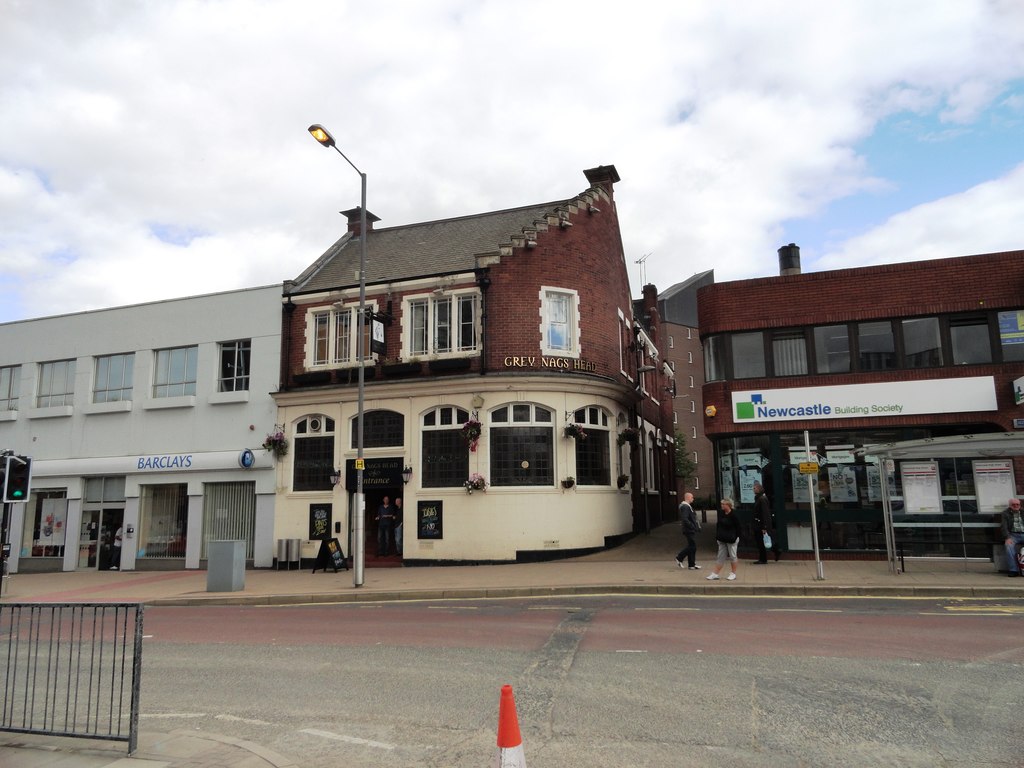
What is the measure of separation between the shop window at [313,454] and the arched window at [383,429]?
108 cm

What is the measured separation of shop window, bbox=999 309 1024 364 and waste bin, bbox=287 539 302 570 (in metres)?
19.9

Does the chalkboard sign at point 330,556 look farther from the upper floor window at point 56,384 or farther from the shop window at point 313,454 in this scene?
the upper floor window at point 56,384

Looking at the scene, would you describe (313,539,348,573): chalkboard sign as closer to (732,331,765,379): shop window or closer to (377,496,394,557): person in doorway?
(377,496,394,557): person in doorway

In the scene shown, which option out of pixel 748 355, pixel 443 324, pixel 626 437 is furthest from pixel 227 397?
pixel 748 355

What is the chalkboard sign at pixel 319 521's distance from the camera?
2200 centimetres

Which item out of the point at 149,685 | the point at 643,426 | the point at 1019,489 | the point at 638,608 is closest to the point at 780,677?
the point at 638,608

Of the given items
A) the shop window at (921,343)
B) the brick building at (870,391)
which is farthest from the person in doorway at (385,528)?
the shop window at (921,343)

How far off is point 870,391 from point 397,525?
13.6 meters

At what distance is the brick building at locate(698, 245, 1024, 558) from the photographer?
1708cm

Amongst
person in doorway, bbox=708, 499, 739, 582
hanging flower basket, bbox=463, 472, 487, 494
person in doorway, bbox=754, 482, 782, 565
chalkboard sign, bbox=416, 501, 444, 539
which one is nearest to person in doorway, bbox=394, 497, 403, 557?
chalkboard sign, bbox=416, 501, 444, 539

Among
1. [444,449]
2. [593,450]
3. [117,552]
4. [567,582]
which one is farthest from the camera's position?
[117,552]

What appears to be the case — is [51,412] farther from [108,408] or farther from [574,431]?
[574,431]

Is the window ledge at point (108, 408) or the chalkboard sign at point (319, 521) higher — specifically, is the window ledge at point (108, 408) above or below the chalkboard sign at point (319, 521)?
above

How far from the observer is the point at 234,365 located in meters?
24.7
